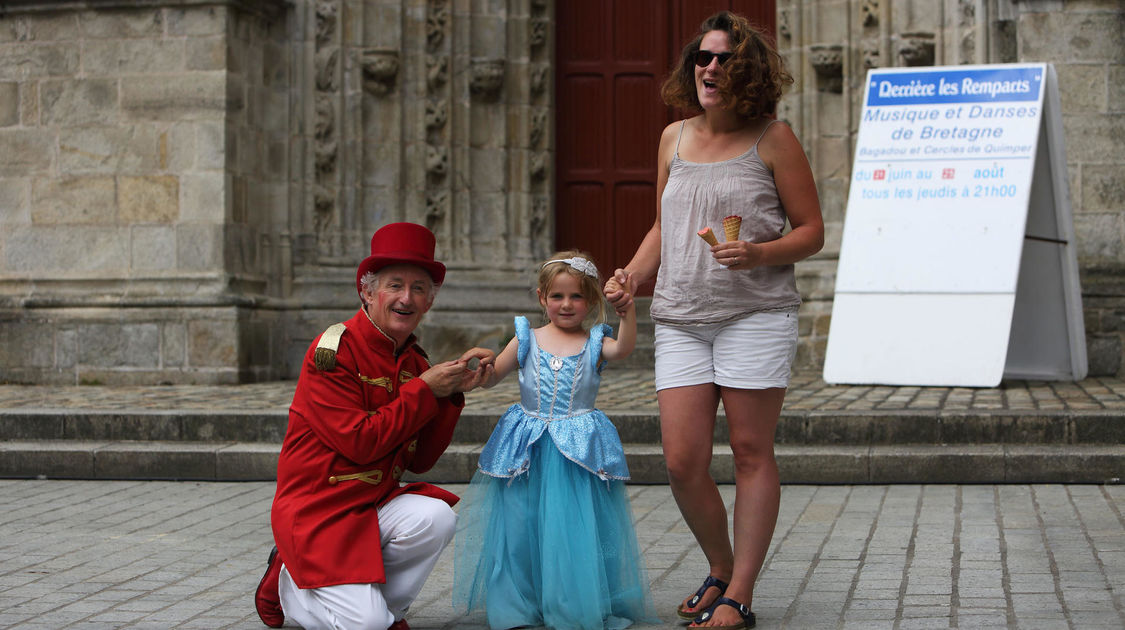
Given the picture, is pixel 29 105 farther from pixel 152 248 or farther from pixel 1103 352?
pixel 1103 352

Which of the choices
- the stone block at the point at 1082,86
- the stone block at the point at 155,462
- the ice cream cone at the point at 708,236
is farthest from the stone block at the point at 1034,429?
the stone block at the point at 155,462

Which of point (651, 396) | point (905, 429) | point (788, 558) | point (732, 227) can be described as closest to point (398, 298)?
point (732, 227)

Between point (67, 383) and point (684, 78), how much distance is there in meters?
7.55

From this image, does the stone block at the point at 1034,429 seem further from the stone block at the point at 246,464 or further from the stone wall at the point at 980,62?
the stone block at the point at 246,464

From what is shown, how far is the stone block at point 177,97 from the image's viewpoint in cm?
1045

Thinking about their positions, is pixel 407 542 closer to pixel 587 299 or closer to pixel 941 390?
pixel 587 299

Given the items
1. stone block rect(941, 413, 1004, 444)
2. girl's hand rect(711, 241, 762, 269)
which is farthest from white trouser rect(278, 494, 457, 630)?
stone block rect(941, 413, 1004, 444)

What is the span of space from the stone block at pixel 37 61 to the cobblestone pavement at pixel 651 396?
2.41 m

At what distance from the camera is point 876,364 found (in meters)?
8.90

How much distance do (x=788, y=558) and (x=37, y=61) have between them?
7919 mm

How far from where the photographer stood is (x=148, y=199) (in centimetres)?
1055

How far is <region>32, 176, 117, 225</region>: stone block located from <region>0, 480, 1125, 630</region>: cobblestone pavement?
12.5ft

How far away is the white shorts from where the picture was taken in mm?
4043

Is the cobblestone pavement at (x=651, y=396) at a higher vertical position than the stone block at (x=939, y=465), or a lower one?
higher
